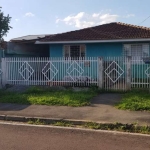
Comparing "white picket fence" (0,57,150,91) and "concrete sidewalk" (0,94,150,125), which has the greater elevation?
"white picket fence" (0,57,150,91)

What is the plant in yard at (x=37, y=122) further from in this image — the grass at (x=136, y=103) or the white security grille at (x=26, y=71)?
the white security grille at (x=26, y=71)

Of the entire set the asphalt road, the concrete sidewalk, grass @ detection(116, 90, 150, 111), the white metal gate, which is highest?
the white metal gate

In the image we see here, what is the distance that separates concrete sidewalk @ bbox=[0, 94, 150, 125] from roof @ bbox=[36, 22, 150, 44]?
245 inches

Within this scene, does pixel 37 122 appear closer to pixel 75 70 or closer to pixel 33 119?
pixel 33 119

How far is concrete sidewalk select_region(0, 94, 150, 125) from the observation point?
7578 millimetres

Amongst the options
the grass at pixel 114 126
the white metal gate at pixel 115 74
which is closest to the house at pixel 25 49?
the white metal gate at pixel 115 74

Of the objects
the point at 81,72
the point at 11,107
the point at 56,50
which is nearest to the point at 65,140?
the point at 11,107

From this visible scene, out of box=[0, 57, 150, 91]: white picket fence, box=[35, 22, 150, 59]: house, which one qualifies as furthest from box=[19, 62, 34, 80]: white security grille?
box=[35, 22, 150, 59]: house

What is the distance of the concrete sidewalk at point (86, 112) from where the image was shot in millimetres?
7578

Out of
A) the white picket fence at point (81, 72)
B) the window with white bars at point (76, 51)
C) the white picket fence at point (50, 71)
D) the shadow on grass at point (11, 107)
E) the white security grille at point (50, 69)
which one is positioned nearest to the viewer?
the shadow on grass at point (11, 107)

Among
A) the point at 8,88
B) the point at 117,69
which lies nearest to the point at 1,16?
the point at 8,88

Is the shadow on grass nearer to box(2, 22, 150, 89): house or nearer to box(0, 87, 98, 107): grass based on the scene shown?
box(0, 87, 98, 107): grass

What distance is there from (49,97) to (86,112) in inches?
103

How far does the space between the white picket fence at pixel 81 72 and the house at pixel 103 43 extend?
2.41m
